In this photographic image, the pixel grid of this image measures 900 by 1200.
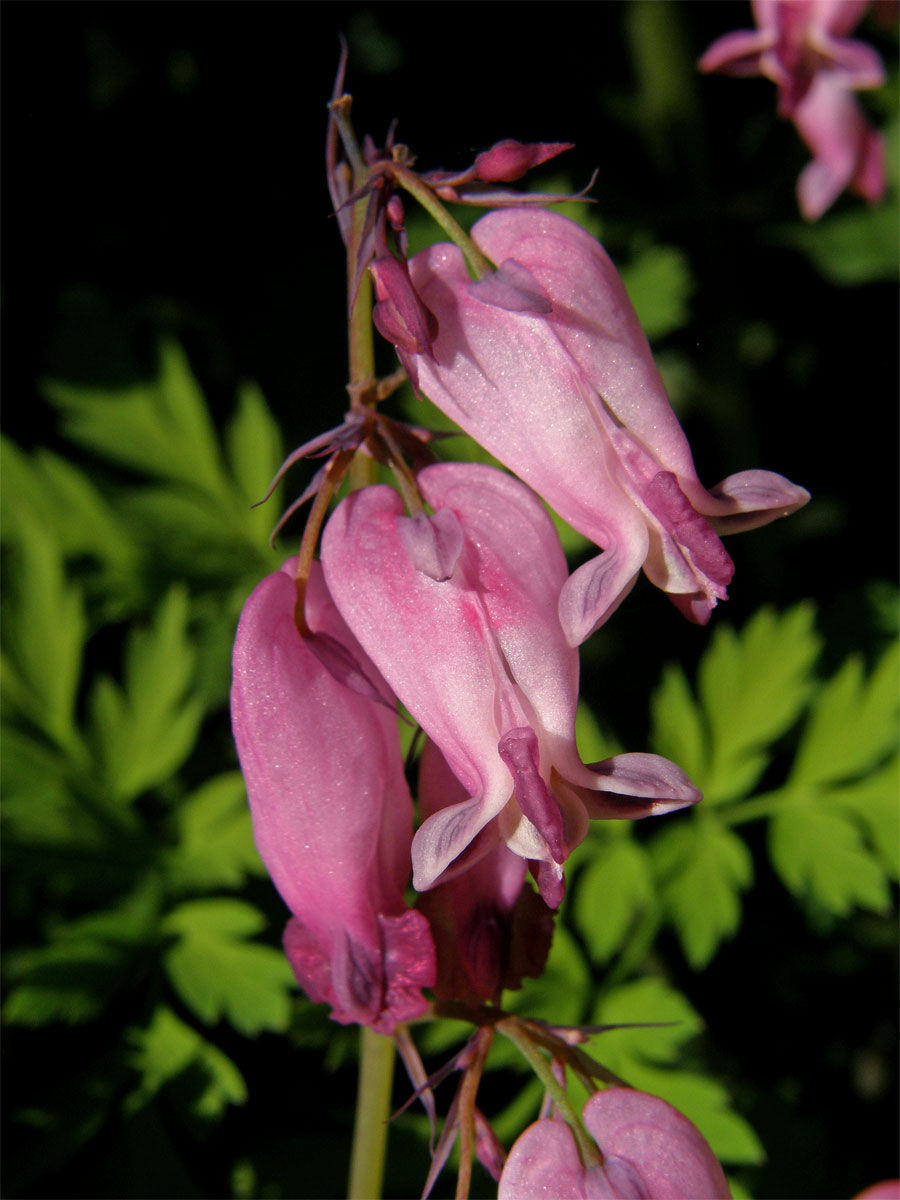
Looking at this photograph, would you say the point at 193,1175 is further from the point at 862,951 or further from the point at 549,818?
the point at 862,951

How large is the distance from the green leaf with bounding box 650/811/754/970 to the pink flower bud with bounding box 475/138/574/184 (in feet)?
2.59

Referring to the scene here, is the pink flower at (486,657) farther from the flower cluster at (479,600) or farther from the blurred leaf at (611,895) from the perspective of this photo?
the blurred leaf at (611,895)

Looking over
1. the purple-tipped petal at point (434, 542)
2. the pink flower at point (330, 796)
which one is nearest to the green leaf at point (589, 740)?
the pink flower at point (330, 796)

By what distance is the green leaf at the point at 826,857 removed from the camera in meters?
1.15

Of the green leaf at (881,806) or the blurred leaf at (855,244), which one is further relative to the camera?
the blurred leaf at (855,244)

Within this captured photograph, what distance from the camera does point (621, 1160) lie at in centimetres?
66

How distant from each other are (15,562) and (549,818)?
0.83 meters

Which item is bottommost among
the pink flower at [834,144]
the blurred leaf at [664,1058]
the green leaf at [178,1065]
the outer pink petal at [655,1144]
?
the blurred leaf at [664,1058]

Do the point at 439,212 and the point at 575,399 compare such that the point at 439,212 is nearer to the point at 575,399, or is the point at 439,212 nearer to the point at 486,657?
the point at 575,399

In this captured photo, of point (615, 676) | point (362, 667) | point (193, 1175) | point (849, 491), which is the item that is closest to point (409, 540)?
point (362, 667)

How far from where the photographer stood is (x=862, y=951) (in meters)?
1.61

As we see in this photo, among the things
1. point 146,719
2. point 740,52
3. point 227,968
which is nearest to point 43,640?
point 146,719

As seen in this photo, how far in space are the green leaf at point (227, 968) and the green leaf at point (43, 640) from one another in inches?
A: 9.6

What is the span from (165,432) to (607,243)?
0.94 metres
